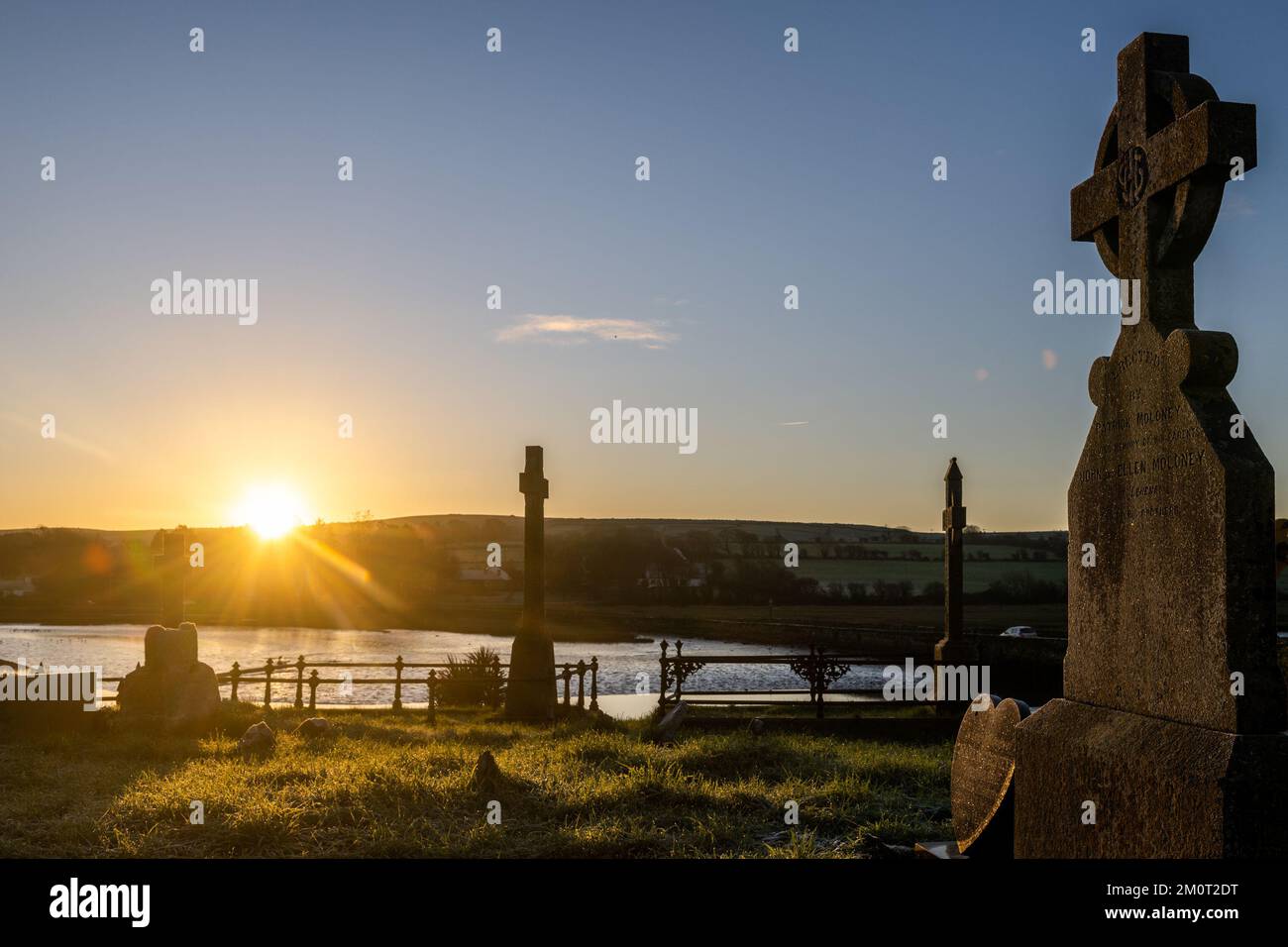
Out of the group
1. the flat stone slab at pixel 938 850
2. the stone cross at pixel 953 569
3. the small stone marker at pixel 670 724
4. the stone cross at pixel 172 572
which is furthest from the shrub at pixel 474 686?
the flat stone slab at pixel 938 850

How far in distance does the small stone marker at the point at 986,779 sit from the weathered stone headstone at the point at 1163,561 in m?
0.52

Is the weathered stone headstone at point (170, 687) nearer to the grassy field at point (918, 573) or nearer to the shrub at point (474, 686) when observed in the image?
the shrub at point (474, 686)

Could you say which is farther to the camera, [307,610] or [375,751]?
[307,610]

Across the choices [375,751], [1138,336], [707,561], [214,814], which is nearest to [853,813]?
[1138,336]

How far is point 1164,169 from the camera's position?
16.7ft

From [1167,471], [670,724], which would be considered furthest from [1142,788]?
[670,724]

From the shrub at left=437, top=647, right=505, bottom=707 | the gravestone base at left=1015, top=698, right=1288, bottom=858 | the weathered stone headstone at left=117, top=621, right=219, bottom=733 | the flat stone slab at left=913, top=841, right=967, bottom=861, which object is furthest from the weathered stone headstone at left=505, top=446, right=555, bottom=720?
the gravestone base at left=1015, top=698, right=1288, bottom=858

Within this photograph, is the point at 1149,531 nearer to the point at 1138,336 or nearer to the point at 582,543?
the point at 1138,336

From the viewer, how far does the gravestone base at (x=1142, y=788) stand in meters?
4.11

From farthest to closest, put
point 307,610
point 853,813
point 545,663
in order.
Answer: point 307,610 → point 545,663 → point 853,813

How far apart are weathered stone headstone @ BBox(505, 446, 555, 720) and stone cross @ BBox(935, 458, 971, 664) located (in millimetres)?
6806

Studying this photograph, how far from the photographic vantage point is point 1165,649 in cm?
477
